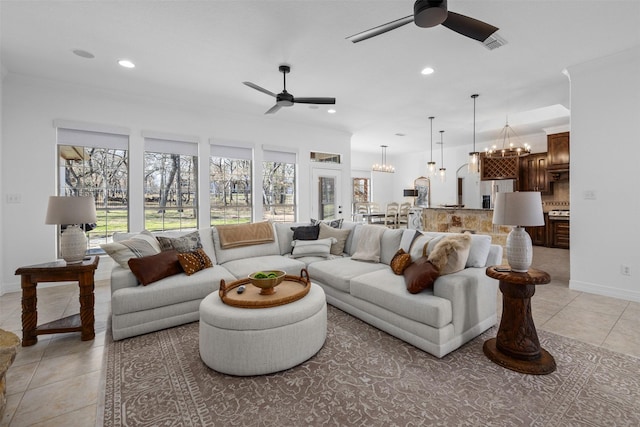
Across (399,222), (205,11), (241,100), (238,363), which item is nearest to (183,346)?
(238,363)

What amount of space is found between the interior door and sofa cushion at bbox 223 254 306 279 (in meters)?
3.02

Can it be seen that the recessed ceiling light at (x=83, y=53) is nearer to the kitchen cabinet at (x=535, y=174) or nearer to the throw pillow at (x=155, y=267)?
the throw pillow at (x=155, y=267)

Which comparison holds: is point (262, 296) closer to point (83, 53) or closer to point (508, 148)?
point (83, 53)

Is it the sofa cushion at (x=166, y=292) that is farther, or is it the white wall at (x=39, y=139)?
the white wall at (x=39, y=139)

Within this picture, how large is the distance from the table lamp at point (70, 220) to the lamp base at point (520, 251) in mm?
3626

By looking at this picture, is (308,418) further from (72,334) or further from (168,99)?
(168,99)

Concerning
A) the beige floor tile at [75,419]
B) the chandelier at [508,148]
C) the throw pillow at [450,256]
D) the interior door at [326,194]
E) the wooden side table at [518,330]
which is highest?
the chandelier at [508,148]

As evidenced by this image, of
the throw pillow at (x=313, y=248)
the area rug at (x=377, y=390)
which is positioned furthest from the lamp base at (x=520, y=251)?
the throw pillow at (x=313, y=248)

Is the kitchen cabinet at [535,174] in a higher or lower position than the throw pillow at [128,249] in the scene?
higher

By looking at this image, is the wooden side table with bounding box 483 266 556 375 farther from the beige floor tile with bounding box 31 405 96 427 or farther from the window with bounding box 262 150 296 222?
the window with bounding box 262 150 296 222

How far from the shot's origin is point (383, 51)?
3.27 m

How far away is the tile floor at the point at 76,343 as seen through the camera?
1.69 m

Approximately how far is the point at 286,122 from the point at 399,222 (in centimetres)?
509

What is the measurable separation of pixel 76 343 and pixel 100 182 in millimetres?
2938
